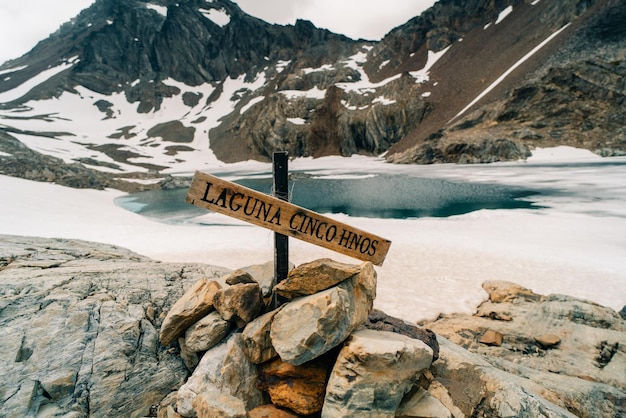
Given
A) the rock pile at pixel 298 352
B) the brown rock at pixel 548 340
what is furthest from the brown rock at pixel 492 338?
the rock pile at pixel 298 352

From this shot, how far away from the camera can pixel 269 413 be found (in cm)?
330

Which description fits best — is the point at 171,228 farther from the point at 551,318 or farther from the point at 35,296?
the point at 551,318

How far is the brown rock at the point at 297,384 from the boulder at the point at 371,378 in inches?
9.8

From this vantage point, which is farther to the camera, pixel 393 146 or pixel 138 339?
pixel 393 146

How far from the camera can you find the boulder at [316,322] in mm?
3219

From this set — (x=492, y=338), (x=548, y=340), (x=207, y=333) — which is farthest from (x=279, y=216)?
(x=548, y=340)

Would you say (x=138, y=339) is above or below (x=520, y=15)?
below

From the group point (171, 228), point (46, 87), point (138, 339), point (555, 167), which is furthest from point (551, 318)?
point (46, 87)

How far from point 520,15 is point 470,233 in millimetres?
95425

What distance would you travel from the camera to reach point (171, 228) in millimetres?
20047

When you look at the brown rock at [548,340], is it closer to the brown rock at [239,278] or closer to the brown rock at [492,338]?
the brown rock at [492,338]

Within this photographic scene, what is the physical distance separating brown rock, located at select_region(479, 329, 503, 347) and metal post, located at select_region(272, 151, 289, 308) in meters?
5.54

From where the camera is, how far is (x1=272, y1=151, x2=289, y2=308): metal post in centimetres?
379

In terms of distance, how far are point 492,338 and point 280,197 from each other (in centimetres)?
641
